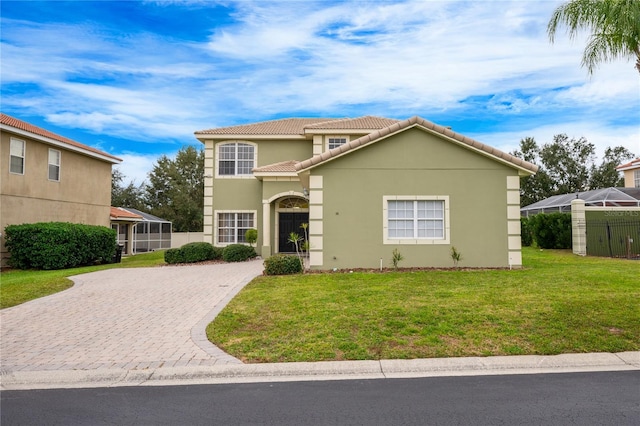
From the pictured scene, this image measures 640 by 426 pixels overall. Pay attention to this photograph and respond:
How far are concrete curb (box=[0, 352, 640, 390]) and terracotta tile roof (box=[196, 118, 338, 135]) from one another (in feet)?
59.8

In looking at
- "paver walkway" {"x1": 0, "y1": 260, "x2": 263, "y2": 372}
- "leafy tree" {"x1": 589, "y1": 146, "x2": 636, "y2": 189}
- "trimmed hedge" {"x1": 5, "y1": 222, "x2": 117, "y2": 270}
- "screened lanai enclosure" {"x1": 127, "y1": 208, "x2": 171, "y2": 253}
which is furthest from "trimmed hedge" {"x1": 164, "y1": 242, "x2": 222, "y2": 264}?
"leafy tree" {"x1": 589, "y1": 146, "x2": 636, "y2": 189}

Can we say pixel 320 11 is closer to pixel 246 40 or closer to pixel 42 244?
pixel 246 40

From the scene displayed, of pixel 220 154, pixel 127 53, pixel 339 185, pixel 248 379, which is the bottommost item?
pixel 248 379

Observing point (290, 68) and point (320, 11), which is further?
point (290, 68)

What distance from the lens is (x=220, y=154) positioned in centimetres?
2322

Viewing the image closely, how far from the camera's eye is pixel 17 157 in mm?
19906

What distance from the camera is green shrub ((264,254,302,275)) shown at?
46.4 feet

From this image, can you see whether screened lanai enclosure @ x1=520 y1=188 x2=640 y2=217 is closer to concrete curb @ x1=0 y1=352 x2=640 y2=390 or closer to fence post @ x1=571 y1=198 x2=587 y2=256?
fence post @ x1=571 y1=198 x2=587 y2=256

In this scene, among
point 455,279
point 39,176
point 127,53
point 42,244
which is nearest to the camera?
point 455,279

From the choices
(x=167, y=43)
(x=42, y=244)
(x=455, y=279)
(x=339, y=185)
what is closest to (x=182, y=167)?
(x=42, y=244)

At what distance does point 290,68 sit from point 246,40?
3.68 m

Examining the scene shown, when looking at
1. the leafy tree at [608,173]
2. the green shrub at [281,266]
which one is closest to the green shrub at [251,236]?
the green shrub at [281,266]

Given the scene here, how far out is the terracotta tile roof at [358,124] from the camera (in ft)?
73.9

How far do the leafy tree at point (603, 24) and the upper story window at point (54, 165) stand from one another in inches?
896
